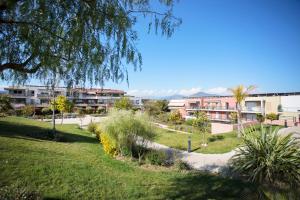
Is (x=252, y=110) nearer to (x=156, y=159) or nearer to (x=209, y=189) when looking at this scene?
(x=156, y=159)

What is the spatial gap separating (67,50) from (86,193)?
5.44m

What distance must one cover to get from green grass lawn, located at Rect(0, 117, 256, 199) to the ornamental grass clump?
96.6 inches

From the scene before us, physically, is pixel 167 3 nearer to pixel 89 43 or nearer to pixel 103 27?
pixel 103 27

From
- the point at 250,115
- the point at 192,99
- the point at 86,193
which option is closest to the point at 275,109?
the point at 250,115

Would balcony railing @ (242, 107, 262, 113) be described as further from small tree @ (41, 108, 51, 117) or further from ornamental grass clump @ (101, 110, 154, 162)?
small tree @ (41, 108, 51, 117)

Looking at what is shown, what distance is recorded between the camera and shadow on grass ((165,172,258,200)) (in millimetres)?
7934

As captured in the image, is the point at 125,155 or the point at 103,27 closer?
the point at 103,27

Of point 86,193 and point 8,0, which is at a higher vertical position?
point 8,0

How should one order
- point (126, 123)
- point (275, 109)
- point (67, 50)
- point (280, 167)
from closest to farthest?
1. point (67, 50)
2. point (280, 167)
3. point (126, 123)
4. point (275, 109)

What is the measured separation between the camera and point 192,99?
5791cm

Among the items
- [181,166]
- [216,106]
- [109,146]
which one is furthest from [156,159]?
[216,106]

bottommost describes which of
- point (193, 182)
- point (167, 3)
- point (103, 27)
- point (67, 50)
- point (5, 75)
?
point (193, 182)

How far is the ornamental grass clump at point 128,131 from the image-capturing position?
13.7 m

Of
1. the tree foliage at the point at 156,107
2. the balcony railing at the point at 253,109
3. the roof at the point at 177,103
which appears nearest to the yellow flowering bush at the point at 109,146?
the balcony railing at the point at 253,109
